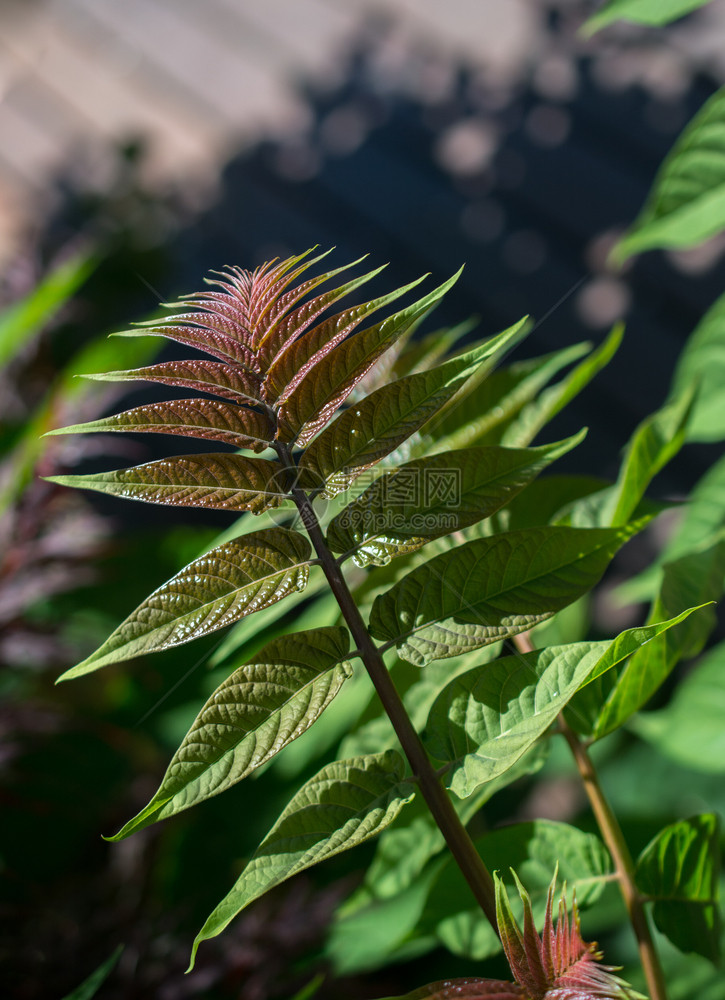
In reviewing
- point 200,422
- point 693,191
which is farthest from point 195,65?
point 200,422

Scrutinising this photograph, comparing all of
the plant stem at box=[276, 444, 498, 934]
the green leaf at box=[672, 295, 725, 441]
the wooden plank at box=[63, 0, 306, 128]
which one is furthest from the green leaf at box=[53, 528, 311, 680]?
the wooden plank at box=[63, 0, 306, 128]

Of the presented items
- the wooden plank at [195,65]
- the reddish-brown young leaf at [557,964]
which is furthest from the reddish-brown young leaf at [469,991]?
the wooden plank at [195,65]

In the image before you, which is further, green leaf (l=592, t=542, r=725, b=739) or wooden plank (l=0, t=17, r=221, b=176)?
wooden plank (l=0, t=17, r=221, b=176)

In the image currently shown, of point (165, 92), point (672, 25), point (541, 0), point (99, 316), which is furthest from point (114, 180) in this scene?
point (672, 25)

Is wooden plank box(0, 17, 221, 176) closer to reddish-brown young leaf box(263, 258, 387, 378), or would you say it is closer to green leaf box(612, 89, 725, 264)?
green leaf box(612, 89, 725, 264)

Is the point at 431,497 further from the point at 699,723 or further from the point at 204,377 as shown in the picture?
the point at 699,723

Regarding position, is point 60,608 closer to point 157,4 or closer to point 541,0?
point 541,0

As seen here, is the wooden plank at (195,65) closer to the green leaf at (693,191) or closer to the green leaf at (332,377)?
the green leaf at (693,191)
